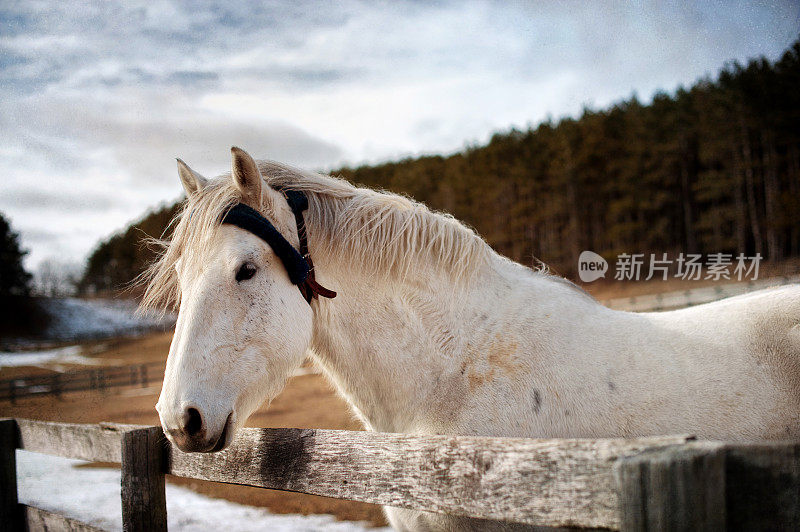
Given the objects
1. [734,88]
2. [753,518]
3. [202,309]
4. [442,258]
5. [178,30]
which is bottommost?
[753,518]

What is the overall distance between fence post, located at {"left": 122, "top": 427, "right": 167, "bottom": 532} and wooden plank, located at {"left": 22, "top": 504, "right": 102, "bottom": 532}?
257 millimetres

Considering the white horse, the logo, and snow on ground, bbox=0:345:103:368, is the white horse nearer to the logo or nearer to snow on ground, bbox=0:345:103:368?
the logo

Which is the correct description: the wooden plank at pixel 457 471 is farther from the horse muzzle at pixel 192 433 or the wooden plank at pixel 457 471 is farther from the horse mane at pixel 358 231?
the horse mane at pixel 358 231

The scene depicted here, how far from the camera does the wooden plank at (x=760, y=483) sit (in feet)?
3.20

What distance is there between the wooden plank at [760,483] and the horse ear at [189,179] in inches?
93.3

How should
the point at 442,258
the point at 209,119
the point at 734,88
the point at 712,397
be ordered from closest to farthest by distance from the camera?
1. the point at 712,397
2. the point at 442,258
3. the point at 209,119
4. the point at 734,88

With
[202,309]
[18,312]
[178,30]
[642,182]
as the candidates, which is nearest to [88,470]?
[18,312]

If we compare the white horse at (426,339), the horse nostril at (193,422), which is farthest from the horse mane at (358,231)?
the horse nostril at (193,422)

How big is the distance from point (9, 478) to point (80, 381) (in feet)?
51.1

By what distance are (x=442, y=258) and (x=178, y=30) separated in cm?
841

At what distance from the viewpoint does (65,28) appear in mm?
8492

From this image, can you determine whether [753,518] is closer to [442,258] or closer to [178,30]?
[442,258]

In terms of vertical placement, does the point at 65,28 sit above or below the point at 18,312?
above

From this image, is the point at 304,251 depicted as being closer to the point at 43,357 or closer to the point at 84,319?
the point at 43,357
